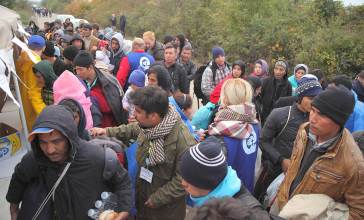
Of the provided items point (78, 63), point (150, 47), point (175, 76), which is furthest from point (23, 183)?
point (150, 47)

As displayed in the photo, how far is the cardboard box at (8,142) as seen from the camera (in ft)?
18.4

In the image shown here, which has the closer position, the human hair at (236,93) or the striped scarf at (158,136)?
the striped scarf at (158,136)

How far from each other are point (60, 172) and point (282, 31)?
42.8 feet

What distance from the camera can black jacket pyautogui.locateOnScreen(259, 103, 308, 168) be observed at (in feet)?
12.1

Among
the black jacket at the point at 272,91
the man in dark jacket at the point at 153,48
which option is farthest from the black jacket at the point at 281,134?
the man in dark jacket at the point at 153,48

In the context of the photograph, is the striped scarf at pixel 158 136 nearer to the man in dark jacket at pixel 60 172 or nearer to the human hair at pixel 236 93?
the man in dark jacket at pixel 60 172

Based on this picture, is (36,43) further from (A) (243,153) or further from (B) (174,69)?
(A) (243,153)

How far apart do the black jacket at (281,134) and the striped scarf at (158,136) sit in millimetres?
1178

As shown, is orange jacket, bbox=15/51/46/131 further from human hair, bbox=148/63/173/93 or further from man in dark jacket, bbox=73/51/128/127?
human hair, bbox=148/63/173/93

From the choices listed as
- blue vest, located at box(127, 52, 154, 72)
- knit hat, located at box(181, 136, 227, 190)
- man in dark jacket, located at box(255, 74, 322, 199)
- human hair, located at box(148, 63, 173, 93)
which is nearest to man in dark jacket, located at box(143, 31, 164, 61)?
blue vest, located at box(127, 52, 154, 72)

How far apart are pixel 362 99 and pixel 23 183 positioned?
493 centimetres

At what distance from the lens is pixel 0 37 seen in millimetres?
4586

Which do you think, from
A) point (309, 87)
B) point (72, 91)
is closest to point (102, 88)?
point (72, 91)

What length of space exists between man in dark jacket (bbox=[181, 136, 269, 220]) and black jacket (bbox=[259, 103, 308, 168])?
1561 mm
